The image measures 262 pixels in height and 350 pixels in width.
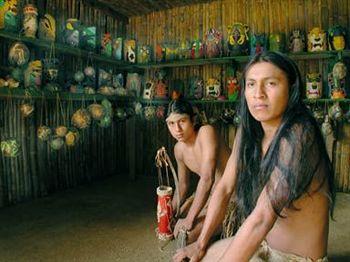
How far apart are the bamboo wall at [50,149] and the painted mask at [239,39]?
78.3 inches

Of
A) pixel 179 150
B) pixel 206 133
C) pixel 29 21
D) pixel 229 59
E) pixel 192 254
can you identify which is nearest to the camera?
pixel 192 254

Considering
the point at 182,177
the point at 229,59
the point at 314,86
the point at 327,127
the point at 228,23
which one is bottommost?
the point at 182,177

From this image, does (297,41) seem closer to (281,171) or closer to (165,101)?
(165,101)

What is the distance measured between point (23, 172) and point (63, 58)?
5.18 ft

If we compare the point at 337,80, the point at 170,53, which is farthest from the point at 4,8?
the point at 337,80

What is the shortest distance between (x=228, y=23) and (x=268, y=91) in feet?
12.4

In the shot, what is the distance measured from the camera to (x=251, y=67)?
1345mm

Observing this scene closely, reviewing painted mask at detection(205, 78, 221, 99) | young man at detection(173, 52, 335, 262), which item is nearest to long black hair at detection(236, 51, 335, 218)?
young man at detection(173, 52, 335, 262)

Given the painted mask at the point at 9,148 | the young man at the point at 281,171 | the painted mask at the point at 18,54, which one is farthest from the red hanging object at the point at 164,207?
the painted mask at the point at 18,54

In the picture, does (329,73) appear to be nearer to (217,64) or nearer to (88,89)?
(217,64)

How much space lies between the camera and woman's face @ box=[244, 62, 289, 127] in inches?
50.4

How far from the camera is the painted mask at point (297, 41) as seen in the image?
4.03 meters

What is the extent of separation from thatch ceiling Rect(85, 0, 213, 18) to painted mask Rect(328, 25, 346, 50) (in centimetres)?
198

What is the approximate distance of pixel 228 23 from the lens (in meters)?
4.74
